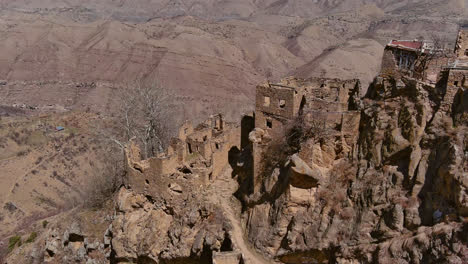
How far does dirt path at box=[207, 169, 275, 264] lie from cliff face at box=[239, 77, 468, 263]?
0.55 m

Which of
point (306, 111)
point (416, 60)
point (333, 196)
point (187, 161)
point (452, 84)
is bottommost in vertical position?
point (187, 161)

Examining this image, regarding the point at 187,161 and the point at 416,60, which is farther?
the point at 187,161

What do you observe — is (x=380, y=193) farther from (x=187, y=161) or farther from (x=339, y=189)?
(x=187, y=161)

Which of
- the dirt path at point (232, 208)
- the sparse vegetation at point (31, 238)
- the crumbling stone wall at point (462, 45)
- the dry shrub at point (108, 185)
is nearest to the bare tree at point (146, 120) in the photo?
the dry shrub at point (108, 185)

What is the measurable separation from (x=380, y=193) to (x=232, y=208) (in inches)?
382

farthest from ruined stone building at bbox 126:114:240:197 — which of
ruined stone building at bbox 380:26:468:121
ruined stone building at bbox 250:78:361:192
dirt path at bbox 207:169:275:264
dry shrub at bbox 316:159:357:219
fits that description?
ruined stone building at bbox 380:26:468:121

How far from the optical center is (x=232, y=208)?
2455 cm

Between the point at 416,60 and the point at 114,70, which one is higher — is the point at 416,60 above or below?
above

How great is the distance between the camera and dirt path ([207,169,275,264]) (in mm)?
20973

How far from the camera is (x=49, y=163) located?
65.3 m

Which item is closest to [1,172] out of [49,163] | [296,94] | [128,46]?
[49,163]

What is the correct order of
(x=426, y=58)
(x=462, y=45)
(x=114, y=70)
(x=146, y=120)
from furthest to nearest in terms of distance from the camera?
(x=114, y=70) → (x=146, y=120) → (x=462, y=45) → (x=426, y=58)


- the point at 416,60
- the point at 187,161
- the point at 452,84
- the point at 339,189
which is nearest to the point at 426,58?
the point at 416,60

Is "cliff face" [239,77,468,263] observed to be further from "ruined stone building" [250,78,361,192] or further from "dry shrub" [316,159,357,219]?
"ruined stone building" [250,78,361,192]
